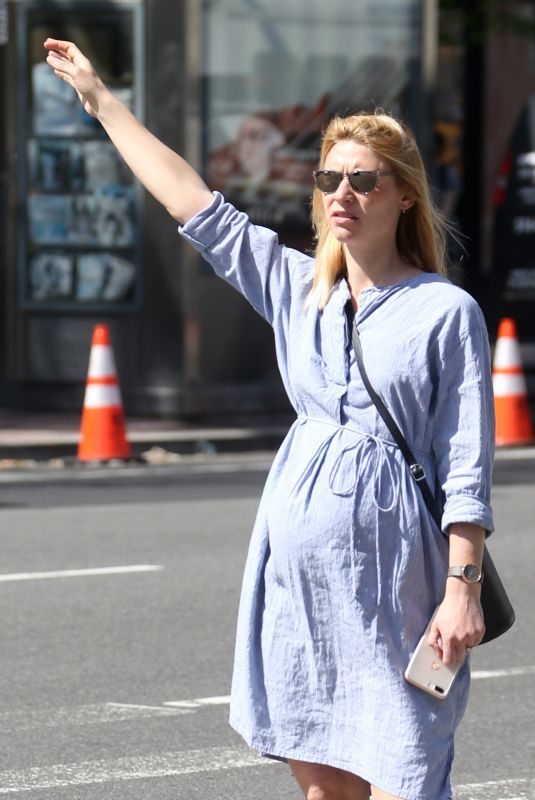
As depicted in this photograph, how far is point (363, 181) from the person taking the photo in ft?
11.4

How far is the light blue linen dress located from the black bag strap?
1 centimetres

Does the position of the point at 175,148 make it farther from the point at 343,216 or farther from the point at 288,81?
the point at 343,216

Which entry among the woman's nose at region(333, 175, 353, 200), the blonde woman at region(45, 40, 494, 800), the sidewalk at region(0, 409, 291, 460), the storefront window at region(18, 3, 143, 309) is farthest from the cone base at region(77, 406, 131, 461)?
the woman's nose at region(333, 175, 353, 200)

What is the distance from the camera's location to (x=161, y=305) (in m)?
14.2

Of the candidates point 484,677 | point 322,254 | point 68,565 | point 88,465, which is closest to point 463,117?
point 88,465

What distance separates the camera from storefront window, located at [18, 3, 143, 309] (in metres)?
14.1

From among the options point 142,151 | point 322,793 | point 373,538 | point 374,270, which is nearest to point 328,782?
point 322,793

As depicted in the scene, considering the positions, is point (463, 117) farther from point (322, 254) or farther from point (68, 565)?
point (322, 254)

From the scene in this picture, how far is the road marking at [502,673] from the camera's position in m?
6.51

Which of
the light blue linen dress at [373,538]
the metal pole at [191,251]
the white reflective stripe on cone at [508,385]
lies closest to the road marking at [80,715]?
the light blue linen dress at [373,538]

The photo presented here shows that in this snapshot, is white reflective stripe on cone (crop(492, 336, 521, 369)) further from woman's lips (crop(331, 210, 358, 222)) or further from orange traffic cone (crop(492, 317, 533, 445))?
woman's lips (crop(331, 210, 358, 222))

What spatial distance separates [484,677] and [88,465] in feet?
19.6

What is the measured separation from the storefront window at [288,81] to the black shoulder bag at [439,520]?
35.2ft

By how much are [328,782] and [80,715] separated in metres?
2.42
